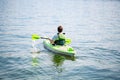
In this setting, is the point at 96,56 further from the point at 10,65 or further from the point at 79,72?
the point at 10,65

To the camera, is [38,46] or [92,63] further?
[38,46]

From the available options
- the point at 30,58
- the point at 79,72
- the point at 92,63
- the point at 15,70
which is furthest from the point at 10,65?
the point at 92,63

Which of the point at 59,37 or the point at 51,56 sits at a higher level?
the point at 59,37

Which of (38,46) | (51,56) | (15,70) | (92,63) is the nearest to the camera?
(15,70)

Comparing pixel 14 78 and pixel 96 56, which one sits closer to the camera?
pixel 14 78

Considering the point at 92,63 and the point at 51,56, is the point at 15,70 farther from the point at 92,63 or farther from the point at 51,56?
Result: the point at 92,63

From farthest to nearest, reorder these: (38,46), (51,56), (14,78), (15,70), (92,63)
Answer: (38,46)
(51,56)
(92,63)
(15,70)
(14,78)

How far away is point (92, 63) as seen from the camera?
12.6 m

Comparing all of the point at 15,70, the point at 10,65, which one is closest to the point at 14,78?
the point at 15,70

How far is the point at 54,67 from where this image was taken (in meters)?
11.6

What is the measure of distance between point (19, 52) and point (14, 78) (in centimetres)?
447

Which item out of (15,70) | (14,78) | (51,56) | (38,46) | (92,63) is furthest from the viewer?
(38,46)

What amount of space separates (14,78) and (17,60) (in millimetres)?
2718

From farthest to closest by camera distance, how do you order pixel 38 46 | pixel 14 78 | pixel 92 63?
pixel 38 46, pixel 92 63, pixel 14 78
